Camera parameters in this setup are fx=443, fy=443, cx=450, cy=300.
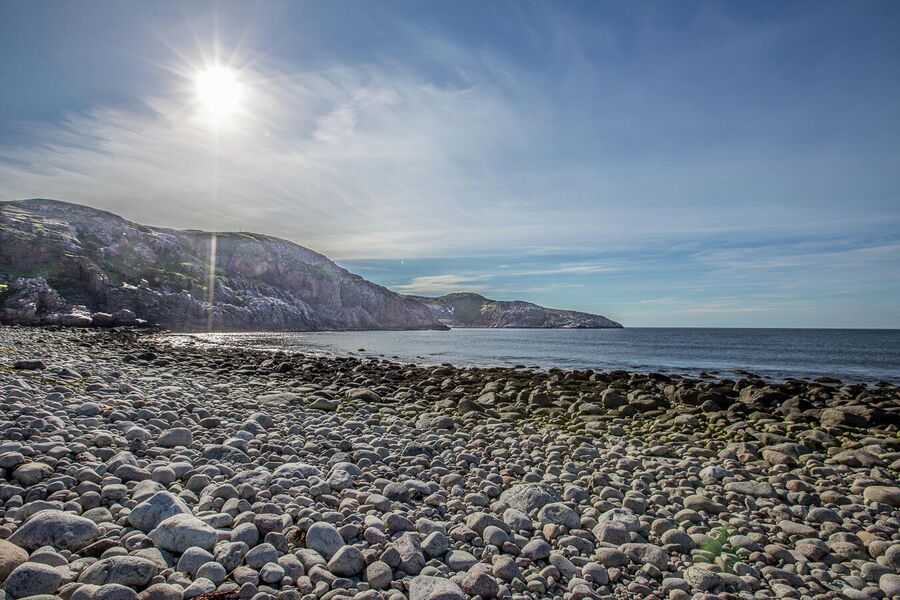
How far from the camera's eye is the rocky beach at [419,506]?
171 inches

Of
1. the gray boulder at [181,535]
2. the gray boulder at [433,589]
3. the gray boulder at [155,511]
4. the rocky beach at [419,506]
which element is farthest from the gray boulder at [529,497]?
the gray boulder at [155,511]

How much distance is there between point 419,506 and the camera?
6.27m

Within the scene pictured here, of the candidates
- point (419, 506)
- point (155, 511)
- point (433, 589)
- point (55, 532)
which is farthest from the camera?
point (419, 506)

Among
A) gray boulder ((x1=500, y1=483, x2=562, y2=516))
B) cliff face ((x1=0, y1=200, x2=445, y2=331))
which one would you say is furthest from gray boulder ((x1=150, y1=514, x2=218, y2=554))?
cliff face ((x1=0, y1=200, x2=445, y2=331))

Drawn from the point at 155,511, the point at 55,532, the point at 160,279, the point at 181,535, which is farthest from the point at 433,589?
the point at 160,279

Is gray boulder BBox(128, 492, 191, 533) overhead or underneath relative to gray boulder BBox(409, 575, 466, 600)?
overhead

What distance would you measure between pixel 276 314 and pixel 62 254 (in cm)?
4613

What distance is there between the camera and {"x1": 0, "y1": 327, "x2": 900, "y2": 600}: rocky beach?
4.34 meters

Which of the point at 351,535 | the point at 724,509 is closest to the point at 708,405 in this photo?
the point at 724,509

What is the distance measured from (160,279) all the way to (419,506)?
10980 cm

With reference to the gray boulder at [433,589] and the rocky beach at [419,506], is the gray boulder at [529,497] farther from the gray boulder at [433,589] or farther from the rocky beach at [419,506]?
the gray boulder at [433,589]

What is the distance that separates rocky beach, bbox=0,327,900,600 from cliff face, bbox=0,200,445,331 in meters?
74.8

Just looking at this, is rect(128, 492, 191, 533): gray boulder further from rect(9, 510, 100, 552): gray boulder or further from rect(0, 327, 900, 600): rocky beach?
rect(9, 510, 100, 552): gray boulder

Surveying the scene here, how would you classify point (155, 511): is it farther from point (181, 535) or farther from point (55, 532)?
point (55, 532)
